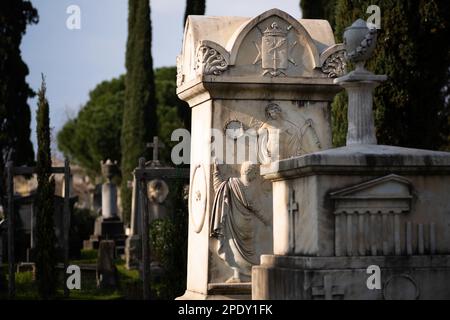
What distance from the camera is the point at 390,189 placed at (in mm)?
7141

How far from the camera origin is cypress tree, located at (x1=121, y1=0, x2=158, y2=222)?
132 feet

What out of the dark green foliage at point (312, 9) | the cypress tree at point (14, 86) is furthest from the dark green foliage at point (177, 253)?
the cypress tree at point (14, 86)

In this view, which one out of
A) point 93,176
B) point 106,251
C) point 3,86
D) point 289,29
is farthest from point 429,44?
point 93,176

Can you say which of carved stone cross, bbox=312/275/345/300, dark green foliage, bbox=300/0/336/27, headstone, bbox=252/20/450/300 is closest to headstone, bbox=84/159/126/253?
dark green foliage, bbox=300/0/336/27

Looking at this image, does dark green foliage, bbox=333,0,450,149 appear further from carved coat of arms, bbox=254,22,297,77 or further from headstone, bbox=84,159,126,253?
headstone, bbox=84,159,126,253

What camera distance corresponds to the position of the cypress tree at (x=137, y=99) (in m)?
40.2

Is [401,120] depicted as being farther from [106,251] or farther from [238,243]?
[106,251]

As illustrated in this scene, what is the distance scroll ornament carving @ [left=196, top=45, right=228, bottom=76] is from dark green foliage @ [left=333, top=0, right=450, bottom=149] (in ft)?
15.5

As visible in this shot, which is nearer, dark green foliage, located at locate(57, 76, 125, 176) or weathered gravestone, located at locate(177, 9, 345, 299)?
weathered gravestone, located at locate(177, 9, 345, 299)

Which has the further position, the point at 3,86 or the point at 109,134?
the point at 109,134

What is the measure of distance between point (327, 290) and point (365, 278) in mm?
291

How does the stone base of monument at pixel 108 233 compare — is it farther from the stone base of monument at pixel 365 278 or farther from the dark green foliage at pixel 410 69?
the stone base of monument at pixel 365 278
